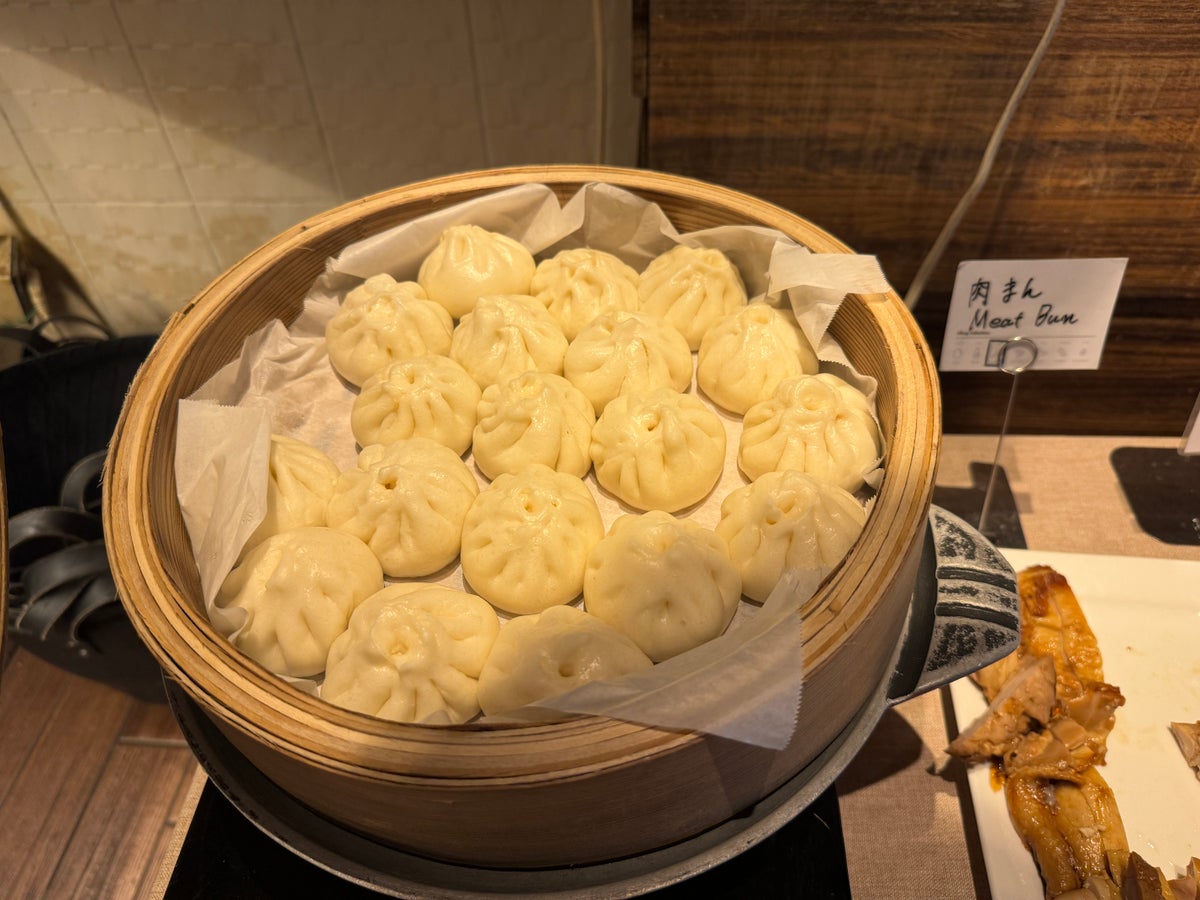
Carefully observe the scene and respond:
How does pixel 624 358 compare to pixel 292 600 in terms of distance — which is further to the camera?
pixel 624 358

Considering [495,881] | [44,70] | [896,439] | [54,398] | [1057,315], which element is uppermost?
[44,70]

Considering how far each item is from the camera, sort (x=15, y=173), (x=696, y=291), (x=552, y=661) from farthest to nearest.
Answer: (x=15, y=173)
(x=696, y=291)
(x=552, y=661)

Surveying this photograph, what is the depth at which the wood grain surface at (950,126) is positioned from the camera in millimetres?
1395

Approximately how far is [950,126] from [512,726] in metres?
1.32

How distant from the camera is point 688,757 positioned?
829 millimetres

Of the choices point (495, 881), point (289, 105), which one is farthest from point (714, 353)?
point (289, 105)

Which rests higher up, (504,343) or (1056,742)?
(504,343)

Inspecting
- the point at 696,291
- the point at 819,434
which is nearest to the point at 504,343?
the point at 696,291

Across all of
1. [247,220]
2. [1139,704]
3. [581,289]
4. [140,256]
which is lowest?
[1139,704]

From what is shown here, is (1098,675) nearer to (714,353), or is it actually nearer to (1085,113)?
(714,353)

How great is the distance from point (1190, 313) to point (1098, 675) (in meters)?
0.81

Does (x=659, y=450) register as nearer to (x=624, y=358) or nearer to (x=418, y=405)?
(x=624, y=358)

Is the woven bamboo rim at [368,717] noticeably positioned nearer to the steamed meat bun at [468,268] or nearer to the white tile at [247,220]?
the steamed meat bun at [468,268]

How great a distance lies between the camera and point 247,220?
2281 mm
